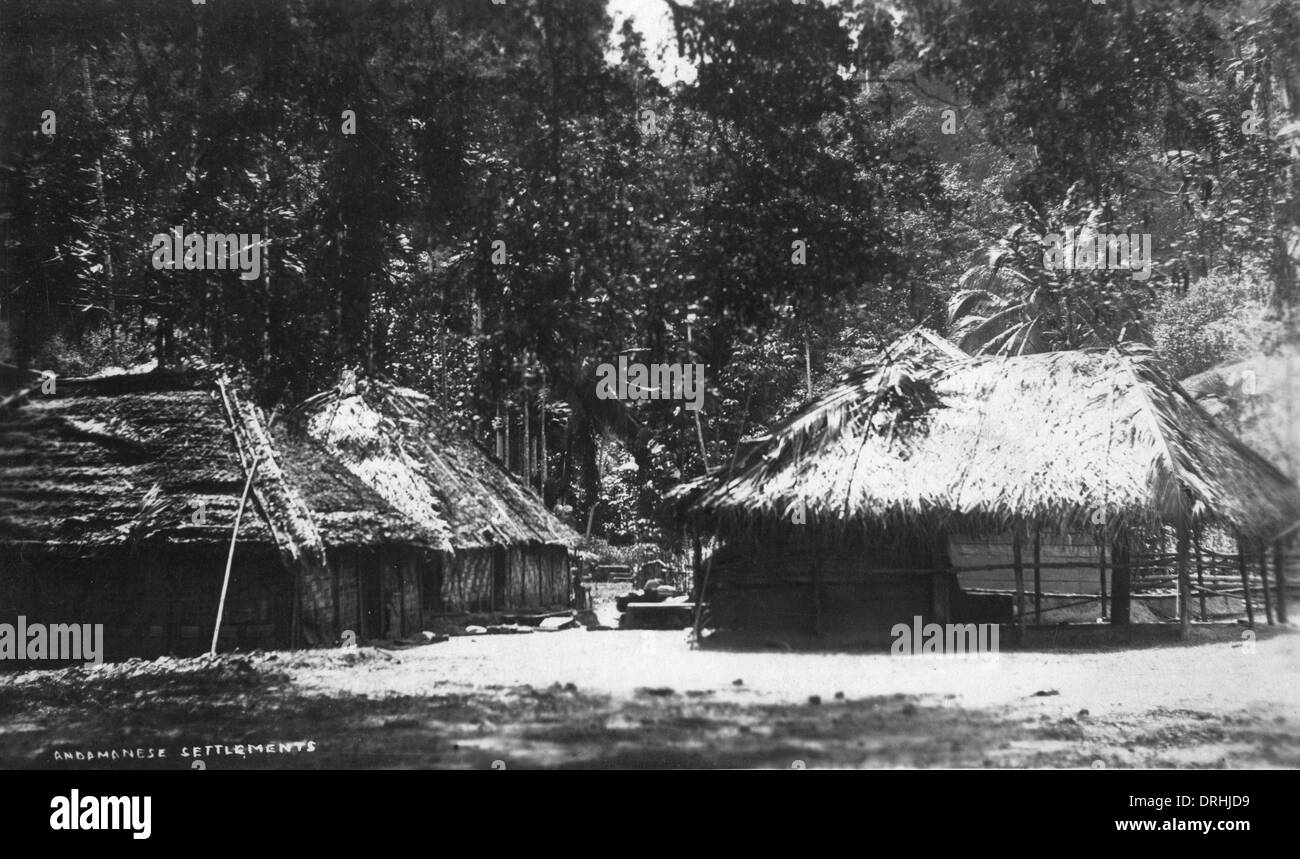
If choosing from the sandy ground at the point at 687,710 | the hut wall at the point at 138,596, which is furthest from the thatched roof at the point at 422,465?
the sandy ground at the point at 687,710

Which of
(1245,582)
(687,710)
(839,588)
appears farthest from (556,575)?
(687,710)

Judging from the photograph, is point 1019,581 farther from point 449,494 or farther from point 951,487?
point 449,494

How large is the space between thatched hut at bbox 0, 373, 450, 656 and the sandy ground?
0.82 meters

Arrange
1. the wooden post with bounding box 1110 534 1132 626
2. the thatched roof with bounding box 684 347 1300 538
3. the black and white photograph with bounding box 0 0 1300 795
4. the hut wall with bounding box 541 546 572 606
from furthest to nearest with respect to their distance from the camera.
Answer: the hut wall with bounding box 541 546 572 606, the wooden post with bounding box 1110 534 1132 626, the thatched roof with bounding box 684 347 1300 538, the black and white photograph with bounding box 0 0 1300 795

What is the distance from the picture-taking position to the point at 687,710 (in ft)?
27.5

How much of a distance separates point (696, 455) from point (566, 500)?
7.94 meters

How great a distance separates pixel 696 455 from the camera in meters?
13.6

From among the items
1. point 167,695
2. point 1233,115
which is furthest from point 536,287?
point 1233,115

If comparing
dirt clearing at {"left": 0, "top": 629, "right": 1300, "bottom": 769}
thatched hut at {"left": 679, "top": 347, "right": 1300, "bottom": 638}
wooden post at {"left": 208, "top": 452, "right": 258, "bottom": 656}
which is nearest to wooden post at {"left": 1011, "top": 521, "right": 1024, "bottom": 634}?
thatched hut at {"left": 679, "top": 347, "right": 1300, "bottom": 638}

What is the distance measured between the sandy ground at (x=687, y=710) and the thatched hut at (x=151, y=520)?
823 millimetres

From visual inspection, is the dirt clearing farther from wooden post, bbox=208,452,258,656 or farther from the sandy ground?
wooden post, bbox=208,452,258,656

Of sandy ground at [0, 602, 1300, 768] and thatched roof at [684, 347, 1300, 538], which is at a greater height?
thatched roof at [684, 347, 1300, 538]

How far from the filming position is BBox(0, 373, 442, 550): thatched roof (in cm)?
1164

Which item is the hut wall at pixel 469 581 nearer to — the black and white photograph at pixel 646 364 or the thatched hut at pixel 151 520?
the black and white photograph at pixel 646 364
